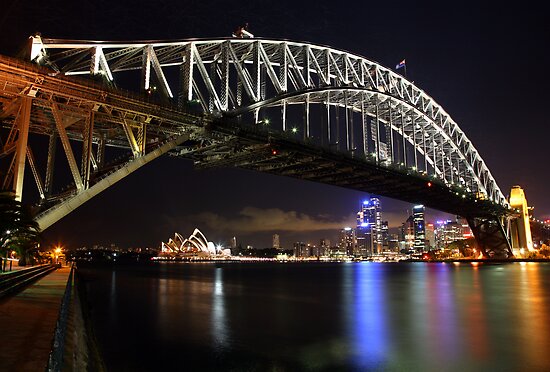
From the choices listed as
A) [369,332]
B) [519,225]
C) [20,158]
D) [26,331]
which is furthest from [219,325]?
[519,225]

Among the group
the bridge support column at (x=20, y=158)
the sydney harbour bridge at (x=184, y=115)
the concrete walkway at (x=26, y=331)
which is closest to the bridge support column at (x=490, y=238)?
the sydney harbour bridge at (x=184, y=115)

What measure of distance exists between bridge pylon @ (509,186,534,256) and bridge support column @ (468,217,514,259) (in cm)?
385

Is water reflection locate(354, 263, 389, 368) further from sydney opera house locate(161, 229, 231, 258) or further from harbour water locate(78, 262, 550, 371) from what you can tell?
sydney opera house locate(161, 229, 231, 258)

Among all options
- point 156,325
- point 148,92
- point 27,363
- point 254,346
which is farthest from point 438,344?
point 148,92

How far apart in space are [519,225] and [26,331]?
106506 mm

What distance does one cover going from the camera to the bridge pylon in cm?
9544

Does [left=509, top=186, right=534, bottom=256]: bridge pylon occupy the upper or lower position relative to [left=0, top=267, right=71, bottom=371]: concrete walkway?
upper

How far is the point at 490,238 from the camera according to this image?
3688 inches

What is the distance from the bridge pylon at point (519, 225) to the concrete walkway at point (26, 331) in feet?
331

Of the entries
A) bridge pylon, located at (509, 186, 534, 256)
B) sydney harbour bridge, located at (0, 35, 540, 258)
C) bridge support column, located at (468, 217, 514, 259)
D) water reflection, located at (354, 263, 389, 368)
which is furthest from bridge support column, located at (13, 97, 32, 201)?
bridge pylon, located at (509, 186, 534, 256)

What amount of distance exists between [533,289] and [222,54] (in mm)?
30693

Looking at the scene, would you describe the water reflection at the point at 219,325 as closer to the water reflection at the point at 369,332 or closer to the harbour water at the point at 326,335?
the harbour water at the point at 326,335

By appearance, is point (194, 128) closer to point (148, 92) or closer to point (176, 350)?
point (148, 92)

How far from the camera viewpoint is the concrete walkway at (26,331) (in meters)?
5.90
